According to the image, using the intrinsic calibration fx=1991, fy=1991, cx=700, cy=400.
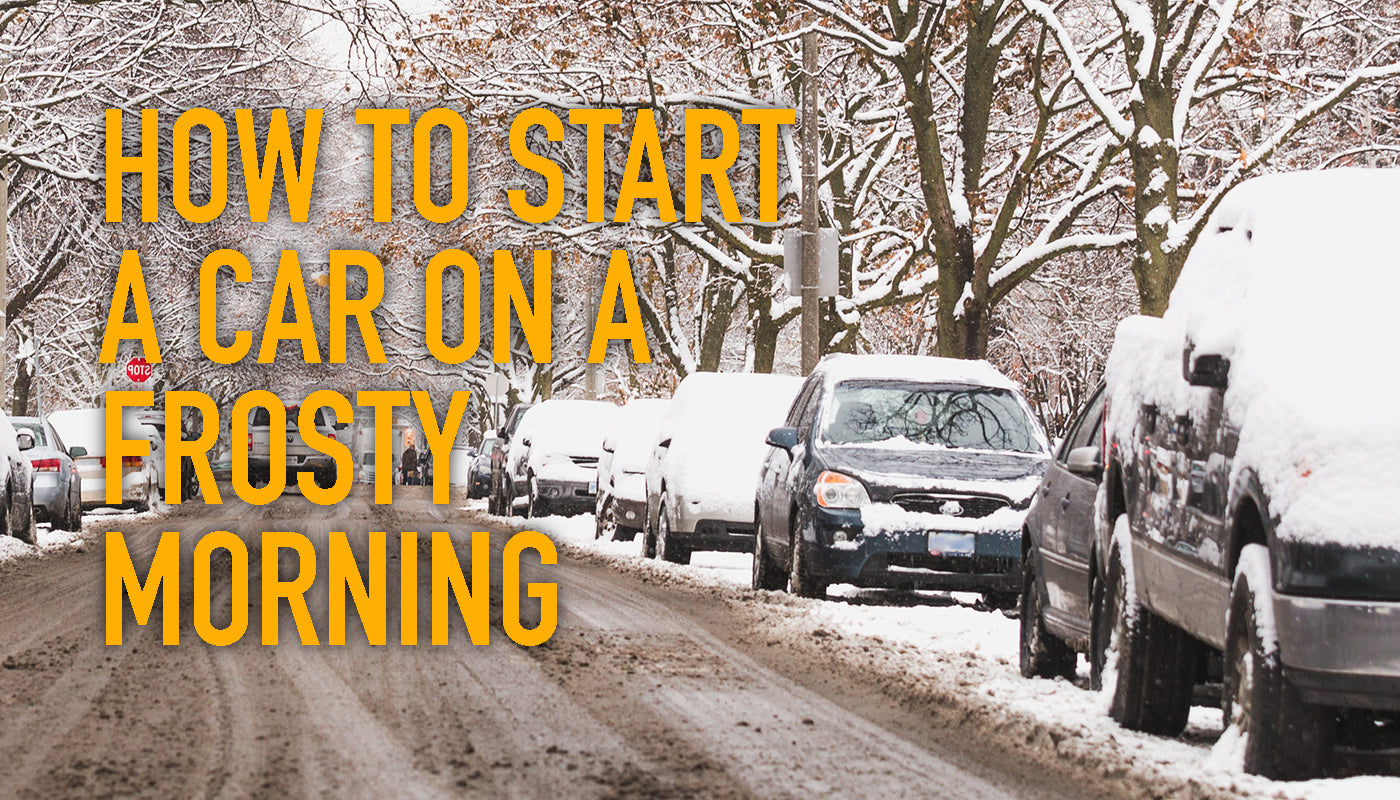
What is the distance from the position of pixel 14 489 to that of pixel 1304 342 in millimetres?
16210

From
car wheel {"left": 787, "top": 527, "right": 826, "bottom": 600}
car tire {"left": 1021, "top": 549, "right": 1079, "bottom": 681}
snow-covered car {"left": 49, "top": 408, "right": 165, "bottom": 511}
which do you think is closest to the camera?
car tire {"left": 1021, "top": 549, "right": 1079, "bottom": 681}

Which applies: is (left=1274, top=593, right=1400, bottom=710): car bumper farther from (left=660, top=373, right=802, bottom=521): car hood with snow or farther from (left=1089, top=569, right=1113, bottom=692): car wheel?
(left=660, top=373, right=802, bottom=521): car hood with snow

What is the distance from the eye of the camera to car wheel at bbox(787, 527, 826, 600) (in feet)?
43.1

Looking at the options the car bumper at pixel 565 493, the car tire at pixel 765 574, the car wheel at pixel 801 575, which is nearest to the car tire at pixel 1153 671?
the car wheel at pixel 801 575

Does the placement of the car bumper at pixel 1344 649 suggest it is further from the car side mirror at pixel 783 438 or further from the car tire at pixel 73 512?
the car tire at pixel 73 512

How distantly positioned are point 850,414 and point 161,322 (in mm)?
44444

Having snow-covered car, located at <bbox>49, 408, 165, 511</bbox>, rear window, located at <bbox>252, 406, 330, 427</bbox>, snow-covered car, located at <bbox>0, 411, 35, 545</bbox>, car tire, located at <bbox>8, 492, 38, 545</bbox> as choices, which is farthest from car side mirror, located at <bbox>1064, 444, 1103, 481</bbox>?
rear window, located at <bbox>252, 406, 330, 427</bbox>

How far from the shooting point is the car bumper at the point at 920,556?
12.7 m

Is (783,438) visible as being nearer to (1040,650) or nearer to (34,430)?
(1040,650)

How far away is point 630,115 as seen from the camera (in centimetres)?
2855

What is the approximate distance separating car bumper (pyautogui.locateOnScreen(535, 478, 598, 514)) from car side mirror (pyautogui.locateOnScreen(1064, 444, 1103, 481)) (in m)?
18.6

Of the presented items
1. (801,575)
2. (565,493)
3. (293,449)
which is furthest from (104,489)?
(801,575)

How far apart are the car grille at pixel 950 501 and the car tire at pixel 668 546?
4.99 meters

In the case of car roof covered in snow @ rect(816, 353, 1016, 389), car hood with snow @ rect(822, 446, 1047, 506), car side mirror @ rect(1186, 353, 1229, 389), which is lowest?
car hood with snow @ rect(822, 446, 1047, 506)
